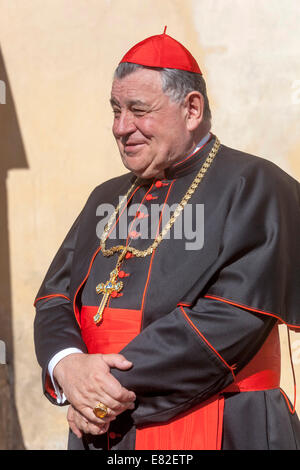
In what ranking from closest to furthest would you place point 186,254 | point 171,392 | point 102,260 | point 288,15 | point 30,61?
1. point 171,392
2. point 186,254
3. point 102,260
4. point 288,15
5. point 30,61

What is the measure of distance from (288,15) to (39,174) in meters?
2.05

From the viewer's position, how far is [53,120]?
5121 millimetres

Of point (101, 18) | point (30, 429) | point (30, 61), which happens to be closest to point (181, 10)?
point (101, 18)

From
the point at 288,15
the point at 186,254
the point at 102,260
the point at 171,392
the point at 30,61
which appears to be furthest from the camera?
the point at 30,61

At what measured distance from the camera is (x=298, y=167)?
15.8ft

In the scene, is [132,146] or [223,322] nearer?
[223,322]

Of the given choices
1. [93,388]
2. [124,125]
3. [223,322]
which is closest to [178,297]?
[223,322]

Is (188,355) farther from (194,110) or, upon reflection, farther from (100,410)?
(194,110)

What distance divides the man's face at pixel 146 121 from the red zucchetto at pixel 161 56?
0.05m

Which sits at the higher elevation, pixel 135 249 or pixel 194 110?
pixel 194 110

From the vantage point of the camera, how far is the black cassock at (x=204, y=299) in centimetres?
236

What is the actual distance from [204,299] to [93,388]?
48 centimetres

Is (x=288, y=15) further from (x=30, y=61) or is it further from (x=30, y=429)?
(x=30, y=429)
